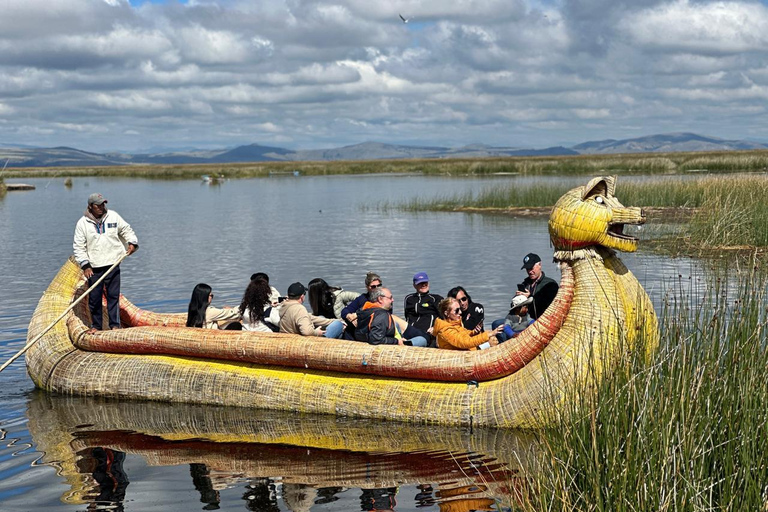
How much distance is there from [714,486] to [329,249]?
22.9 m

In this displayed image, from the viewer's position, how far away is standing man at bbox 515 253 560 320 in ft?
32.3

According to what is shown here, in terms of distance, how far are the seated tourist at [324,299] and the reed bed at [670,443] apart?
609 cm

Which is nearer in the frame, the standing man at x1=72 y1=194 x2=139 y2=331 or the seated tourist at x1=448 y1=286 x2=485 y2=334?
the seated tourist at x1=448 y1=286 x2=485 y2=334

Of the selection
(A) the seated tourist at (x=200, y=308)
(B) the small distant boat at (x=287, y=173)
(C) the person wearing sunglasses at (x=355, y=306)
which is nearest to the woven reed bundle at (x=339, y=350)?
(A) the seated tourist at (x=200, y=308)

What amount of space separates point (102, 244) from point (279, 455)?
4.08 meters

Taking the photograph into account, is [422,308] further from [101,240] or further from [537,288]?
[101,240]

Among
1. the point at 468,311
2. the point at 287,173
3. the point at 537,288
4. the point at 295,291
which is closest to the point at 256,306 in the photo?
the point at 295,291

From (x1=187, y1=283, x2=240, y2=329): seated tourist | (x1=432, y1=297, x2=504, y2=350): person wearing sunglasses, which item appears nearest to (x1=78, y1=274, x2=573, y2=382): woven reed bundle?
(x1=432, y1=297, x2=504, y2=350): person wearing sunglasses

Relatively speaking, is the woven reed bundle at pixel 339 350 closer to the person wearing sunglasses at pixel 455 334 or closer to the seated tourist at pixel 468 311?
the person wearing sunglasses at pixel 455 334

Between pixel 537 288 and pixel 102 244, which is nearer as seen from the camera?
pixel 537 288

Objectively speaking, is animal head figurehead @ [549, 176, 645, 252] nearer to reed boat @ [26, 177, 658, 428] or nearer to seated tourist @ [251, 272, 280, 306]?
reed boat @ [26, 177, 658, 428]

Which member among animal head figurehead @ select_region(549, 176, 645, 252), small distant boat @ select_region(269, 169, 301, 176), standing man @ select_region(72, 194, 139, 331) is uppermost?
animal head figurehead @ select_region(549, 176, 645, 252)

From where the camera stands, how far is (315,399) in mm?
9328

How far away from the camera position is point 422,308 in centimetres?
1105
